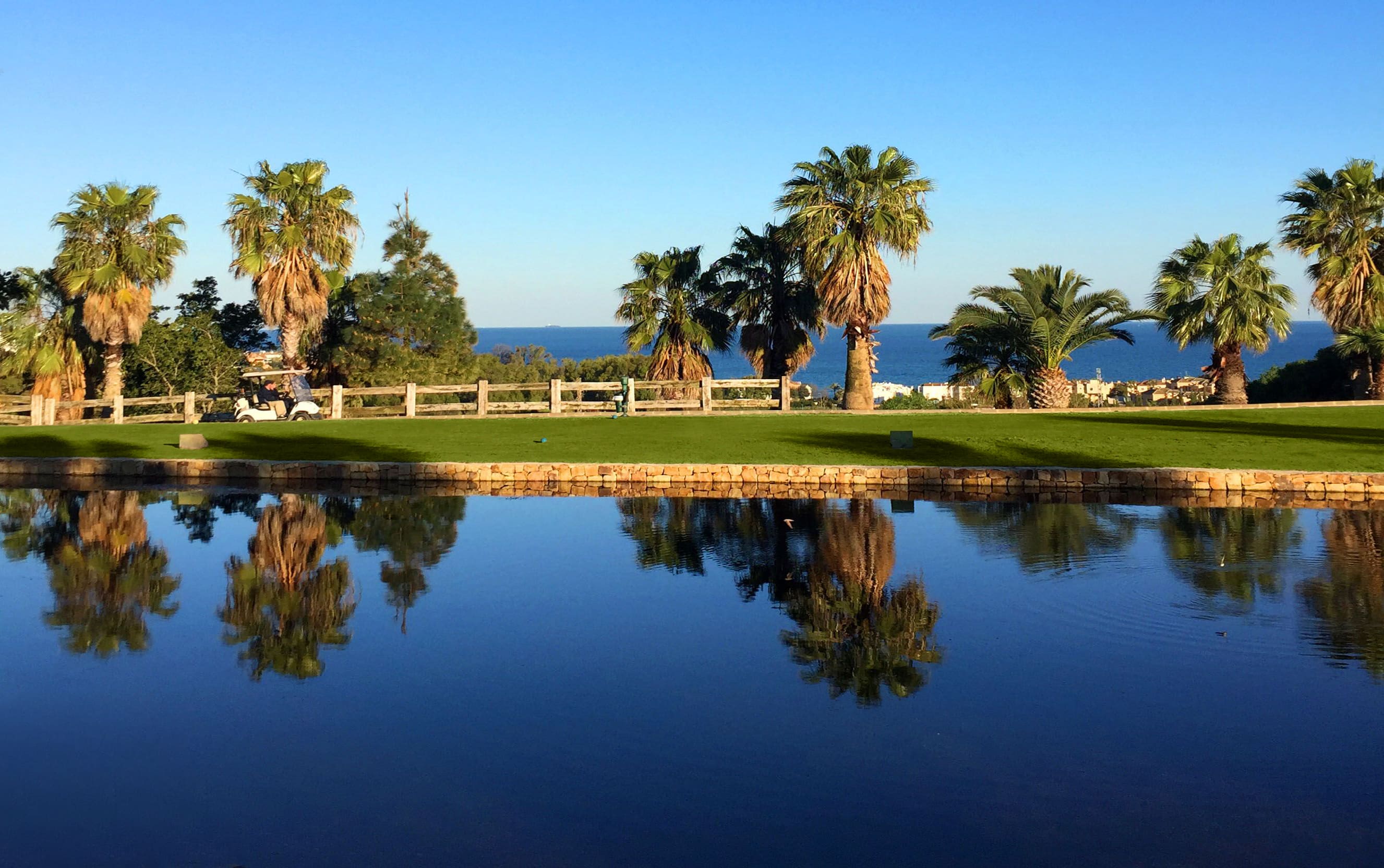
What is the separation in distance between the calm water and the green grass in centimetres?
623

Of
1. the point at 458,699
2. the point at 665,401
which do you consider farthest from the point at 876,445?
the point at 458,699

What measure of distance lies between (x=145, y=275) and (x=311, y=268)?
4.75 meters

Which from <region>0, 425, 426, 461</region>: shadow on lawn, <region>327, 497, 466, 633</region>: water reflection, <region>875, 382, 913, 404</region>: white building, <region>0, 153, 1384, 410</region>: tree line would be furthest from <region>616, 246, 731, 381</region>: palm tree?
<region>875, 382, 913, 404</region>: white building

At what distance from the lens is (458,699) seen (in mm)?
8352

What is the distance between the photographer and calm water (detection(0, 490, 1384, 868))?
609cm

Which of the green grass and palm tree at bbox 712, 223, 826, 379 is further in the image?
palm tree at bbox 712, 223, 826, 379

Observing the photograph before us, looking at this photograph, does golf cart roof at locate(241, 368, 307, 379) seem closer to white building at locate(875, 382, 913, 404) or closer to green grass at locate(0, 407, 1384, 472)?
green grass at locate(0, 407, 1384, 472)

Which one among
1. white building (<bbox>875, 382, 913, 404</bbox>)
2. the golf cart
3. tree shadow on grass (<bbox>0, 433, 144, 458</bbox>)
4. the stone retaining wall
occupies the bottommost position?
the stone retaining wall

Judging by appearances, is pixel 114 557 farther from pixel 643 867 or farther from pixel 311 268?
pixel 311 268

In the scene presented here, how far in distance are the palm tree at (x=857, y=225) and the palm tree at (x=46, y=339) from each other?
2176 centimetres

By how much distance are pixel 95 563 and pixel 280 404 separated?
777 inches

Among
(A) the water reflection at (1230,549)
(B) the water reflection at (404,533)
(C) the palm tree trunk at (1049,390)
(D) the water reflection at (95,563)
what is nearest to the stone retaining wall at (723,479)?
(A) the water reflection at (1230,549)

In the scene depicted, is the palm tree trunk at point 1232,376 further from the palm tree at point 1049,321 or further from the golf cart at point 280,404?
the golf cart at point 280,404

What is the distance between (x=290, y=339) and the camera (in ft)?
122
